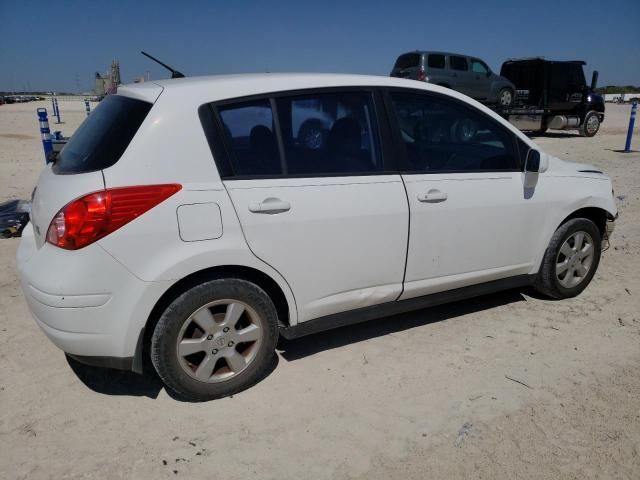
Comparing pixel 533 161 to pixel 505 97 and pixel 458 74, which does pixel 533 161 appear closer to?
pixel 458 74

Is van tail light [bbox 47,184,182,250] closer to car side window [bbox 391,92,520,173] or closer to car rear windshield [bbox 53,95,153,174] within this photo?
car rear windshield [bbox 53,95,153,174]

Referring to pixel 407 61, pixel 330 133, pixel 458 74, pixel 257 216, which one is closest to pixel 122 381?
pixel 257 216

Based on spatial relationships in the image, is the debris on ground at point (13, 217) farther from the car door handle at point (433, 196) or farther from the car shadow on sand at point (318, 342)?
the car door handle at point (433, 196)

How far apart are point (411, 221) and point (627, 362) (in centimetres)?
170

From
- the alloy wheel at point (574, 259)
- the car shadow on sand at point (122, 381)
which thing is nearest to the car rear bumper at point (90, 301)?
the car shadow on sand at point (122, 381)

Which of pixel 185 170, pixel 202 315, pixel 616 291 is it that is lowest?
pixel 616 291

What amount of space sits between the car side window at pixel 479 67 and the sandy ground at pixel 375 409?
1544 centimetres

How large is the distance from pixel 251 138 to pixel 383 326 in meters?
1.78

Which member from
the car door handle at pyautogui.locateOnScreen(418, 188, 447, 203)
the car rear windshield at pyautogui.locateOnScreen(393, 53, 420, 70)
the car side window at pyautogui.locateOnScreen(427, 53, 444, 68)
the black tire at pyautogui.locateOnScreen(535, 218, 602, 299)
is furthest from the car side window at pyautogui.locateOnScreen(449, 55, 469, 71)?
the car door handle at pyautogui.locateOnScreen(418, 188, 447, 203)

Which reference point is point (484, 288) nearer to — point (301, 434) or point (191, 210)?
point (301, 434)

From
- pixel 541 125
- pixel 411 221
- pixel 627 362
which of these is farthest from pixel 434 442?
pixel 541 125

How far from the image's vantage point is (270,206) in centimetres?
265

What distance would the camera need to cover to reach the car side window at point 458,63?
669 inches

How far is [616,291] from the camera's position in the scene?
4.33 meters
